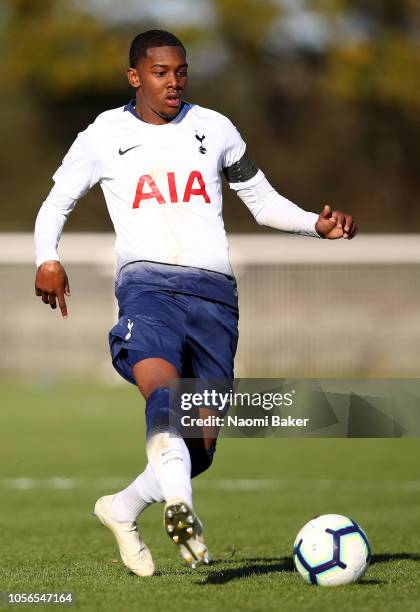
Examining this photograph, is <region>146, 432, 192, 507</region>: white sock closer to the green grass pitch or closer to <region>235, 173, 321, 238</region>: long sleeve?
the green grass pitch

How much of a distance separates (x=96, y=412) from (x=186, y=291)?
37.5 ft

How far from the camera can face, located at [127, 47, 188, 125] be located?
6.41 m

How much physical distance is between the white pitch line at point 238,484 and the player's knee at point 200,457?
488cm

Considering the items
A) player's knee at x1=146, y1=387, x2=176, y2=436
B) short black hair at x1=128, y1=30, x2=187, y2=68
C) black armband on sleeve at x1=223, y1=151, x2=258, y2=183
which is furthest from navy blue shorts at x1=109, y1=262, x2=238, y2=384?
short black hair at x1=128, y1=30, x2=187, y2=68

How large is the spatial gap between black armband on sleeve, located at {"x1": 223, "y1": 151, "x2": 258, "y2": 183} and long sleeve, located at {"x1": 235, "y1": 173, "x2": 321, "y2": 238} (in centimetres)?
4

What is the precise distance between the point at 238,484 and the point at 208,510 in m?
1.62

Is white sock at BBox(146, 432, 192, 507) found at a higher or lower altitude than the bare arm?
lower

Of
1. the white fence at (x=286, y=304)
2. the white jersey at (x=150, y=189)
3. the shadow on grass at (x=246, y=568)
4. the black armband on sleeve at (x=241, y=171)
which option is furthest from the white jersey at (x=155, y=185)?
the white fence at (x=286, y=304)

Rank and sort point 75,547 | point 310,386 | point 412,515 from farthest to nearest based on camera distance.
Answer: point 412,515 → point 75,547 → point 310,386

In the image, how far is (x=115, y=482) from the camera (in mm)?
11750

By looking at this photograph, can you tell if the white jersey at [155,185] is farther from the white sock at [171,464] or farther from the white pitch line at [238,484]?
the white pitch line at [238,484]

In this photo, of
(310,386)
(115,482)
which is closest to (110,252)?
(115,482)

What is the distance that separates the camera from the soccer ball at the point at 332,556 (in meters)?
6.18

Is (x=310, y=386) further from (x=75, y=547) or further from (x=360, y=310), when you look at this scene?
(x=360, y=310)
